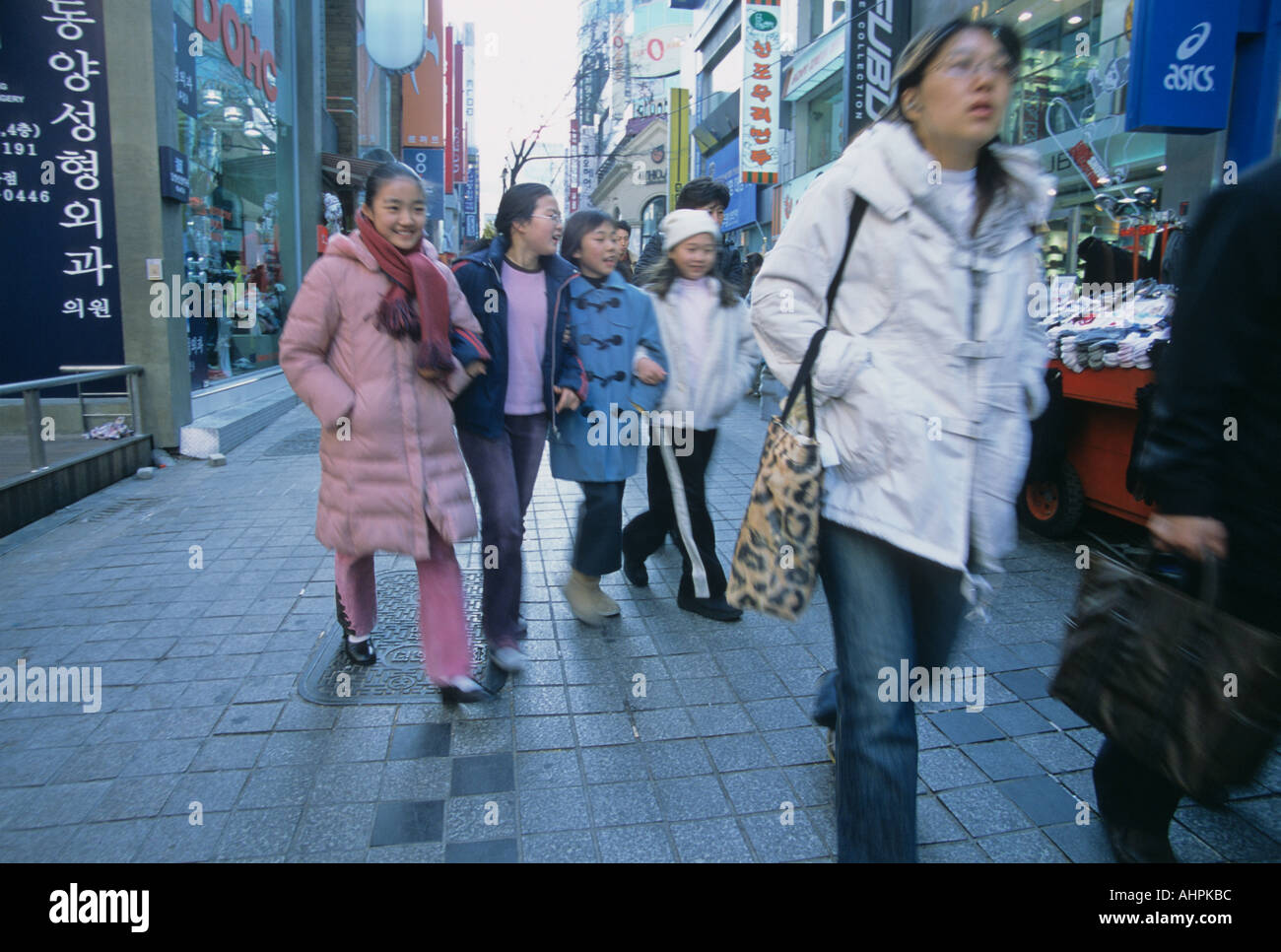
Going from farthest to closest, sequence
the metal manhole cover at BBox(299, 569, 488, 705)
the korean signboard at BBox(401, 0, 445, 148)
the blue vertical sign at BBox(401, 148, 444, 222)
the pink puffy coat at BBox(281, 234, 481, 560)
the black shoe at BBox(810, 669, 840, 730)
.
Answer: the korean signboard at BBox(401, 0, 445, 148) → the blue vertical sign at BBox(401, 148, 444, 222) → the metal manhole cover at BBox(299, 569, 488, 705) → the pink puffy coat at BBox(281, 234, 481, 560) → the black shoe at BBox(810, 669, 840, 730)

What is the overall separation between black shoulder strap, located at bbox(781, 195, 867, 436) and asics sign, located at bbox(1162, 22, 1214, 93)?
A: 6.44 m

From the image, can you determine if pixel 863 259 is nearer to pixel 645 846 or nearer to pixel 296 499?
pixel 645 846

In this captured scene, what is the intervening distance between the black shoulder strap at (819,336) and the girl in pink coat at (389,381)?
4.93 feet

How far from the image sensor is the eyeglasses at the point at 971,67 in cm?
195

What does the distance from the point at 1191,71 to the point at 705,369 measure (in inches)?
213

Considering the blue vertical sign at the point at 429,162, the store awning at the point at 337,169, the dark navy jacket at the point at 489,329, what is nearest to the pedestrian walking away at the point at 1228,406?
the dark navy jacket at the point at 489,329

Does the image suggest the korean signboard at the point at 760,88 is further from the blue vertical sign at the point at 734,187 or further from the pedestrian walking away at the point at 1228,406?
the pedestrian walking away at the point at 1228,406

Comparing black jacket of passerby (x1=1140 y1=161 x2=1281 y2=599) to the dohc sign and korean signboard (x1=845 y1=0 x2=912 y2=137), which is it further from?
korean signboard (x1=845 y1=0 x2=912 y2=137)

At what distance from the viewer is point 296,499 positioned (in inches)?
265

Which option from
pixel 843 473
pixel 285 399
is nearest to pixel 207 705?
pixel 843 473

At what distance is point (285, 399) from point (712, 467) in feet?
22.5

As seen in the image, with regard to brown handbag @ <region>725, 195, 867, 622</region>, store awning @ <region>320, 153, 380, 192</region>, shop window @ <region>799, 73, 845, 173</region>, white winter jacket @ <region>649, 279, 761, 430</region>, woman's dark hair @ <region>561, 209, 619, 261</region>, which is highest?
shop window @ <region>799, 73, 845, 173</region>

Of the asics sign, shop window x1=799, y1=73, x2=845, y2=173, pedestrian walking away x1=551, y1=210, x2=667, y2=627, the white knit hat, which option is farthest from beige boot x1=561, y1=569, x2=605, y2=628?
shop window x1=799, y1=73, x2=845, y2=173

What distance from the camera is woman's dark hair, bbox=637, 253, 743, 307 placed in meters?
4.33
